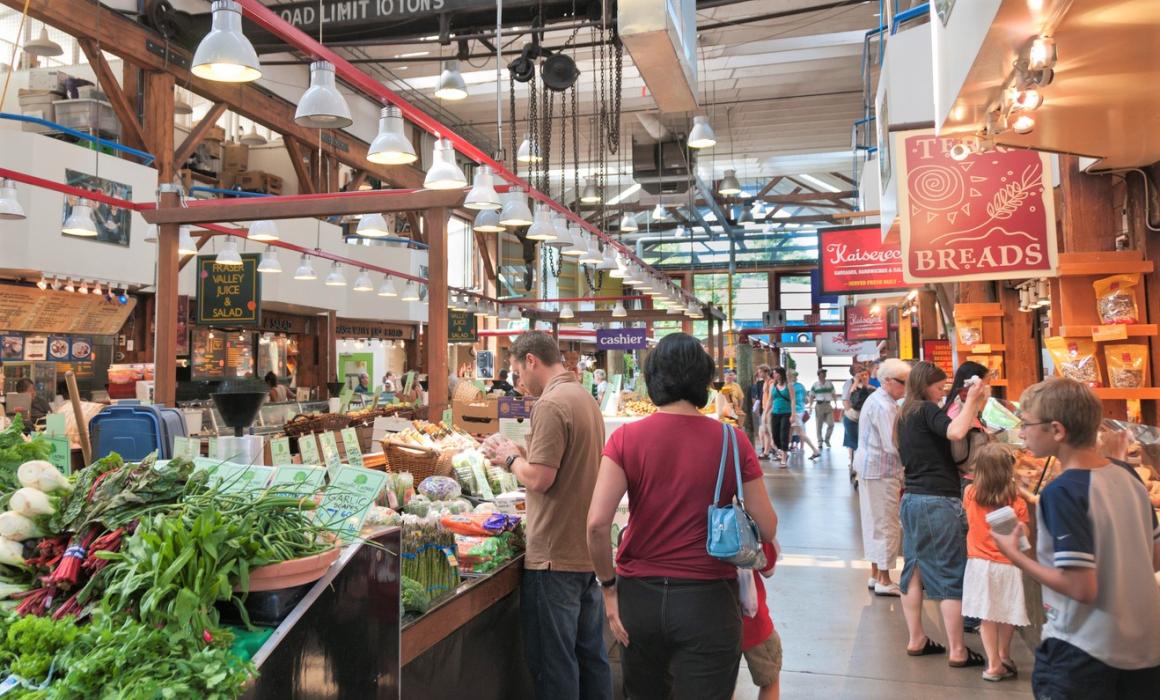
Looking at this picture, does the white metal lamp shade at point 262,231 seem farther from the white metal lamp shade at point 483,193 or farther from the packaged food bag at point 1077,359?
the packaged food bag at point 1077,359

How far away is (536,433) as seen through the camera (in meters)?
3.18

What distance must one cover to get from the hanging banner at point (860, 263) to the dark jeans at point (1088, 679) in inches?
263

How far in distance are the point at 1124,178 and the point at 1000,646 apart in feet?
8.81

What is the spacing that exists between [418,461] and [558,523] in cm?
205

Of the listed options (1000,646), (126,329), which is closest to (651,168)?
(126,329)

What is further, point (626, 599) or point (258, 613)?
point (626, 599)

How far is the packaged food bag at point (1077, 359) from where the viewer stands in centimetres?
460

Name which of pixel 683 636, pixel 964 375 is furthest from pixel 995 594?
pixel 683 636

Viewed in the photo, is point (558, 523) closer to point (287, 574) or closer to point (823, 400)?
point (287, 574)

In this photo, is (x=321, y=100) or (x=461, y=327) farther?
(x=461, y=327)

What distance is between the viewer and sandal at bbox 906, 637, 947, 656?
15.3ft

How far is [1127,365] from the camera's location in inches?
176

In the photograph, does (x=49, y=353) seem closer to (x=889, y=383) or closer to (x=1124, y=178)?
(x=889, y=383)

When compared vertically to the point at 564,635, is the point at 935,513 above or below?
above
